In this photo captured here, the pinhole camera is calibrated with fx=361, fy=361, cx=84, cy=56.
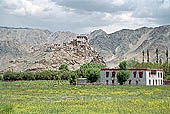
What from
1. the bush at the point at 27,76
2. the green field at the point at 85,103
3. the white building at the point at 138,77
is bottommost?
Answer: the bush at the point at 27,76

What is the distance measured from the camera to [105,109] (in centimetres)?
3497

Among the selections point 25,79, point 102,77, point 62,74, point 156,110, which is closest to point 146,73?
point 102,77

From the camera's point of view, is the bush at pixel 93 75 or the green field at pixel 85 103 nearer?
the green field at pixel 85 103

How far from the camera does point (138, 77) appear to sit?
374 ft

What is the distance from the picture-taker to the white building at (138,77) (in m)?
113

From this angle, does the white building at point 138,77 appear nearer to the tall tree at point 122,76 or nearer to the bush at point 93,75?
the bush at point 93,75

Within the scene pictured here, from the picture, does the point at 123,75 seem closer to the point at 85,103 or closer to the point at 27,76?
the point at 27,76

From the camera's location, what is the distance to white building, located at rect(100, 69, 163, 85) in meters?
113

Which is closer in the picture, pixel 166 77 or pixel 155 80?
pixel 155 80

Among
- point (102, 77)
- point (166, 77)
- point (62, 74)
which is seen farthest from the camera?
point (62, 74)

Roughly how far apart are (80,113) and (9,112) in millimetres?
6093

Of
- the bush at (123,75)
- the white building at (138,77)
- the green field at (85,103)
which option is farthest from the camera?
the white building at (138,77)

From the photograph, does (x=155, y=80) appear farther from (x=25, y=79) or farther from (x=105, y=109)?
(x=105, y=109)

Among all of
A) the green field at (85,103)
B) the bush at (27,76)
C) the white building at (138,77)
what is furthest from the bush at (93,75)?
the green field at (85,103)
